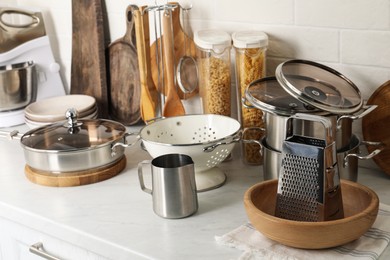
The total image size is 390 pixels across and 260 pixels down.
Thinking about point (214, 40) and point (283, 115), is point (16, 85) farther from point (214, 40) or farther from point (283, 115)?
point (283, 115)

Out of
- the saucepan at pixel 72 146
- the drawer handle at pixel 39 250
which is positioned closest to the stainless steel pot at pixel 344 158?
the saucepan at pixel 72 146

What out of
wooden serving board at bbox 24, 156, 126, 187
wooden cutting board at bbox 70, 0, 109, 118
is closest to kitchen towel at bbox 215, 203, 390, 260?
wooden serving board at bbox 24, 156, 126, 187

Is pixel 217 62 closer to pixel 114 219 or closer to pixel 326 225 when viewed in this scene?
pixel 114 219

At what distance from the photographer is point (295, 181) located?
140 cm

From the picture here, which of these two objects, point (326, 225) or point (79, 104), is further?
point (79, 104)

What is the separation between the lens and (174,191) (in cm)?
155

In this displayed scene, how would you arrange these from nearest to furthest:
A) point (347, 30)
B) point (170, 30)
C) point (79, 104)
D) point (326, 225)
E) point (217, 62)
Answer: point (326, 225), point (347, 30), point (217, 62), point (170, 30), point (79, 104)

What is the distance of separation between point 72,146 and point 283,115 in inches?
24.0

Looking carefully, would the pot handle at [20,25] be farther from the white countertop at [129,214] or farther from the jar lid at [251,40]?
A: the jar lid at [251,40]

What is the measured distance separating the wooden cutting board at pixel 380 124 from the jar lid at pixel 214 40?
42 centimetres

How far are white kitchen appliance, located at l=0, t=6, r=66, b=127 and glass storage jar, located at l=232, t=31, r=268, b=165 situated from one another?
89cm

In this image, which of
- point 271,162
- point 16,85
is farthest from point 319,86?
point 16,85

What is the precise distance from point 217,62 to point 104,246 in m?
0.65

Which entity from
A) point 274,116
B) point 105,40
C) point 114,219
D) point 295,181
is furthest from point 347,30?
point 105,40
